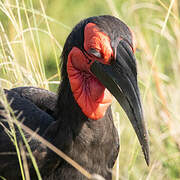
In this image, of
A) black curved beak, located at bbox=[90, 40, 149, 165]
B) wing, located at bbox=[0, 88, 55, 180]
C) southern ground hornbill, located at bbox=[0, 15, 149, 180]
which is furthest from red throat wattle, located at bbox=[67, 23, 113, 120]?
wing, located at bbox=[0, 88, 55, 180]

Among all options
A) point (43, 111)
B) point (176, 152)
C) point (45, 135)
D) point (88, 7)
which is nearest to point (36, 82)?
point (43, 111)

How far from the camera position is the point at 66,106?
3.39m

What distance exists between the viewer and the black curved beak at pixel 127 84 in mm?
2996

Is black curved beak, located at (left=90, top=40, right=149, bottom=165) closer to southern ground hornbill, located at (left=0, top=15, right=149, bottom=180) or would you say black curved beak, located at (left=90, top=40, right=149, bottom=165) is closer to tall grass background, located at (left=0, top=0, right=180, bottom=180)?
southern ground hornbill, located at (left=0, top=15, right=149, bottom=180)

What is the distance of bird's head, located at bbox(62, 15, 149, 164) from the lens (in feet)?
9.90

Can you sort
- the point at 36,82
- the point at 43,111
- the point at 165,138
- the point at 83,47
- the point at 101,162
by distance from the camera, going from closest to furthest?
the point at 83,47, the point at 101,162, the point at 43,111, the point at 36,82, the point at 165,138

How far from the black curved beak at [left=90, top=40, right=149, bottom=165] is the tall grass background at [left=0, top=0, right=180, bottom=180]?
0.29 m

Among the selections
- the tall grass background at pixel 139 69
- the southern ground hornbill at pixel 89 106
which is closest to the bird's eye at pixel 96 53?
the southern ground hornbill at pixel 89 106

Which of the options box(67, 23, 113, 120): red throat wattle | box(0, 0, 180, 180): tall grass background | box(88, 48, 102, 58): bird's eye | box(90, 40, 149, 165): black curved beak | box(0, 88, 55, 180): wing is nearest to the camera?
box(90, 40, 149, 165): black curved beak

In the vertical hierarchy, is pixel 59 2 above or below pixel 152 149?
above

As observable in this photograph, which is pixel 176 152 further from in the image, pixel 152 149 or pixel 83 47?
pixel 83 47

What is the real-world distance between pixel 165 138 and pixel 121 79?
1915 millimetres

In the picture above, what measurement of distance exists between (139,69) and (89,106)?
2.03 m

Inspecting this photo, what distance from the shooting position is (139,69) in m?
5.21
